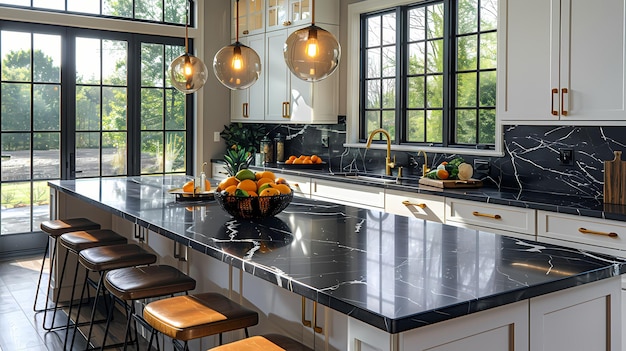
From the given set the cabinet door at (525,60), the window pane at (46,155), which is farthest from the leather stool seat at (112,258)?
the window pane at (46,155)

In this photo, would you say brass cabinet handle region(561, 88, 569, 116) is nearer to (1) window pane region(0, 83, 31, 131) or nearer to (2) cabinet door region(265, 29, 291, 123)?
(2) cabinet door region(265, 29, 291, 123)

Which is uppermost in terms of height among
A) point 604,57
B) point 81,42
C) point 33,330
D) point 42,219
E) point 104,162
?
point 81,42

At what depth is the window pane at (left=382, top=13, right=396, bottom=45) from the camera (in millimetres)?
5453

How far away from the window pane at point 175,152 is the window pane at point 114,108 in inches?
21.1

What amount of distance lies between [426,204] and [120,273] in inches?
85.9

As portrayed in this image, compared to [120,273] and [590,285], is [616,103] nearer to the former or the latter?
[590,285]

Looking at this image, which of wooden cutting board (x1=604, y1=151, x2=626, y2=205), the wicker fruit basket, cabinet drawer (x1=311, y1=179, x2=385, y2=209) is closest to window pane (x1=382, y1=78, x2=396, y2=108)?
cabinet drawer (x1=311, y1=179, x2=385, y2=209)

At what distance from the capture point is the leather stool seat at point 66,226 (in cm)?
418

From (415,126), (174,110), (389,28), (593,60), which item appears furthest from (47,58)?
(593,60)

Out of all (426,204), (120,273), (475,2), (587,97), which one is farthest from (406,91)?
(120,273)

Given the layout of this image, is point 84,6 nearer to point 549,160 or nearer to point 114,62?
point 114,62

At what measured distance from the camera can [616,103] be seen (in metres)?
3.44

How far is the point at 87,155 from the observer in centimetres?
634

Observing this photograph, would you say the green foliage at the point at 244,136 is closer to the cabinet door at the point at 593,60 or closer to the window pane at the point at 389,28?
the window pane at the point at 389,28
